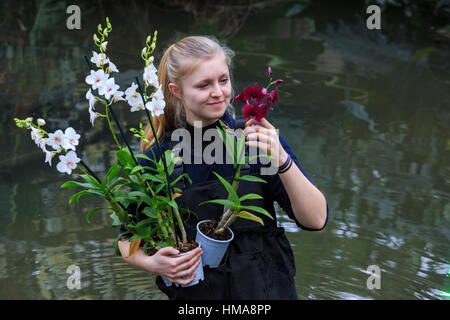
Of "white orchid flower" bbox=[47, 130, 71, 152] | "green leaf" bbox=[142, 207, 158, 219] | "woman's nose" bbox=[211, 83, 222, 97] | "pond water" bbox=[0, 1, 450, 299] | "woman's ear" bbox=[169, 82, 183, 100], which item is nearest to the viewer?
"white orchid flower" bbox=[47, 130, 71, 152]

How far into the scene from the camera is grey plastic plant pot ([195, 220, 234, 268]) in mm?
1611

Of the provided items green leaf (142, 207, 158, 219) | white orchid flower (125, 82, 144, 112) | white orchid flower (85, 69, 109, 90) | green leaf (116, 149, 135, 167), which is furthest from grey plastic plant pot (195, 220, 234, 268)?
white orchid flower (85, 69, 109, 90)

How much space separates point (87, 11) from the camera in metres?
8.34

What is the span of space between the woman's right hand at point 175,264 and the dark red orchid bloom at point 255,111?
0.38m

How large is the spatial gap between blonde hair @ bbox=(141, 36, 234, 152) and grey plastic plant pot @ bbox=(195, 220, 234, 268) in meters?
0.37

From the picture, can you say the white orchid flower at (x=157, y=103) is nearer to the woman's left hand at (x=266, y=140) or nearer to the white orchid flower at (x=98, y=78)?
the white orchid flower at (x=98, y=78)

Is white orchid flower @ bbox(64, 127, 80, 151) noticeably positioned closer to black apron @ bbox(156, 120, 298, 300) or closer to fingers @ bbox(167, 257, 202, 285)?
black apron @ bbox(156, 120, 298, 300)

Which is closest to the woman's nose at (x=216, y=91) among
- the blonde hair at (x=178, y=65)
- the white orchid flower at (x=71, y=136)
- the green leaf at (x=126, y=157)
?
the blonde hair at (x=178, y=65)

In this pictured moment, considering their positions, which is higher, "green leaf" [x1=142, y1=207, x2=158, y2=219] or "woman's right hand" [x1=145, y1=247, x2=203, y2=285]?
"green leaf" [x1=142, y1=207, x2=158, y2=219]

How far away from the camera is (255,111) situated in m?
1.54

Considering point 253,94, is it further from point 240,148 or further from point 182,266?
point 182,266

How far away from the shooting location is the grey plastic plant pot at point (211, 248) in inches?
63.4

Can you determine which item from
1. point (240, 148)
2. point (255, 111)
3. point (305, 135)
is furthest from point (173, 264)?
point (305, 135)

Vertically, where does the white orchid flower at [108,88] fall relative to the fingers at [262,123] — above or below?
above
